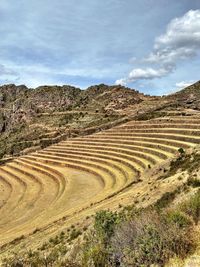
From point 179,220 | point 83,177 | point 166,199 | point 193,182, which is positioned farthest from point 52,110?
point 179,220

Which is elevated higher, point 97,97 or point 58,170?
point 97,97

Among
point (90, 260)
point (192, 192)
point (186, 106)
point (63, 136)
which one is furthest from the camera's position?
point (63, 136)

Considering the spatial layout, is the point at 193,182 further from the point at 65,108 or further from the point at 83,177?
the point at 65,108

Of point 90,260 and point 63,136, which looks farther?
point 63,136

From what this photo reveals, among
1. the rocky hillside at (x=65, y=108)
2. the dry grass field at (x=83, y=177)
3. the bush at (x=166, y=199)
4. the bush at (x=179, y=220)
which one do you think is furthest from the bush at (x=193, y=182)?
the rocky hillside at (x=65, y=108)

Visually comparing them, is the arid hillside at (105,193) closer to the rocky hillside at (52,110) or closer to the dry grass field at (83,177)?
the dry grass field at (83,177)

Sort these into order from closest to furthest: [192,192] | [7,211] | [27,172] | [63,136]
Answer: [192,192] → [7,211] → [27,172] → [63,136]

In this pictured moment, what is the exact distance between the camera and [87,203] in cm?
2136

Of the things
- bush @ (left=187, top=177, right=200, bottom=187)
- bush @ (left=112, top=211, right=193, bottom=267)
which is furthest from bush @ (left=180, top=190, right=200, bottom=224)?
bush @ (left=187, top=177, right=200, bottom=187)

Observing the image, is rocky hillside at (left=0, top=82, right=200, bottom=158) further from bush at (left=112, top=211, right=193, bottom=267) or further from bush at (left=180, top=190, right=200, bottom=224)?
bush at (left=112, top=211, right=193, bottom=267)

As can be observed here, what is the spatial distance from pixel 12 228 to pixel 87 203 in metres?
4.71

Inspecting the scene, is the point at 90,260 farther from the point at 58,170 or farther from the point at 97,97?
the point at 97,97

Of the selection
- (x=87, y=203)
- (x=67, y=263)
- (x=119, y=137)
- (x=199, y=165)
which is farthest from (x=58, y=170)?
(x=67, y=263)

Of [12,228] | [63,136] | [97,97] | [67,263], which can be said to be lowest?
[12,228]
